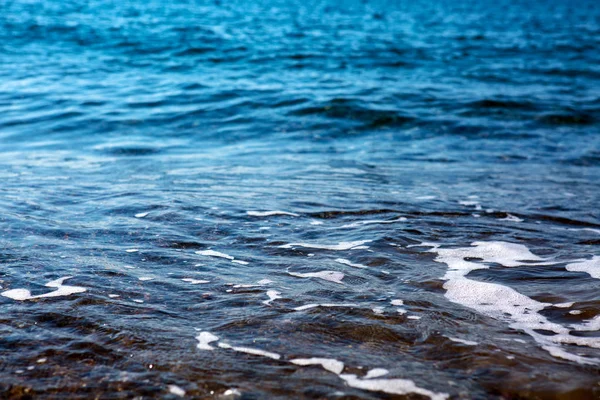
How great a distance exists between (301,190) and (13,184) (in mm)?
2999

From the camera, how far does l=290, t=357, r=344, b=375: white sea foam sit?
316 centimetres

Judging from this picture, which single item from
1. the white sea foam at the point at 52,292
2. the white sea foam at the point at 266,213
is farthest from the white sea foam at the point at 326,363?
the white sea foam at the point at 266,213

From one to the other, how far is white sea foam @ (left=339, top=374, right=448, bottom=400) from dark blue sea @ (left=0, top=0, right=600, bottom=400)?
0.04 feet

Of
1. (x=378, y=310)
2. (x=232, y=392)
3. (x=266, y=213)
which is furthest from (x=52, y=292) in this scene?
(x=266, y=213)

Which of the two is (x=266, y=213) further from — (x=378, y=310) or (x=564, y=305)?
(x=564, y=305)

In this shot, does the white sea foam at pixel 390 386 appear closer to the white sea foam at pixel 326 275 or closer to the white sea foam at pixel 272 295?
the white sea foam at pixel 272 295

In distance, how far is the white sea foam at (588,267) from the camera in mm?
4582

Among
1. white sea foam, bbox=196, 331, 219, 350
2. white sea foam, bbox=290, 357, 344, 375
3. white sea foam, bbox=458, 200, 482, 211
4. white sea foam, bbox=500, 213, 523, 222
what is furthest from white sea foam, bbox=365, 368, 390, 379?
white sea foam, bbox=458, 200, 482, 211

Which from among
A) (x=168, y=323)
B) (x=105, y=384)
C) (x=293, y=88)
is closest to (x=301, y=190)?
(x=168, y=323)

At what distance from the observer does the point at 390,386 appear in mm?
3006

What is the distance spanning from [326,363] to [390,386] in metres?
Result: 0.36

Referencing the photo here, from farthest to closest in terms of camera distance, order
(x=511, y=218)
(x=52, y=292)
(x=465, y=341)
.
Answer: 1. (x=511, y=218)
2. (x=52, y=292)
3. (x=465, y=341)

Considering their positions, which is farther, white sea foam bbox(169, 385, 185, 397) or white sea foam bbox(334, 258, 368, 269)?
white sea foam bbox(334, 258, 368, 269)

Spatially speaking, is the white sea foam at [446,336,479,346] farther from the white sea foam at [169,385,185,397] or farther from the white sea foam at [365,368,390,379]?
the white sea foam at [169,385,185,397]
